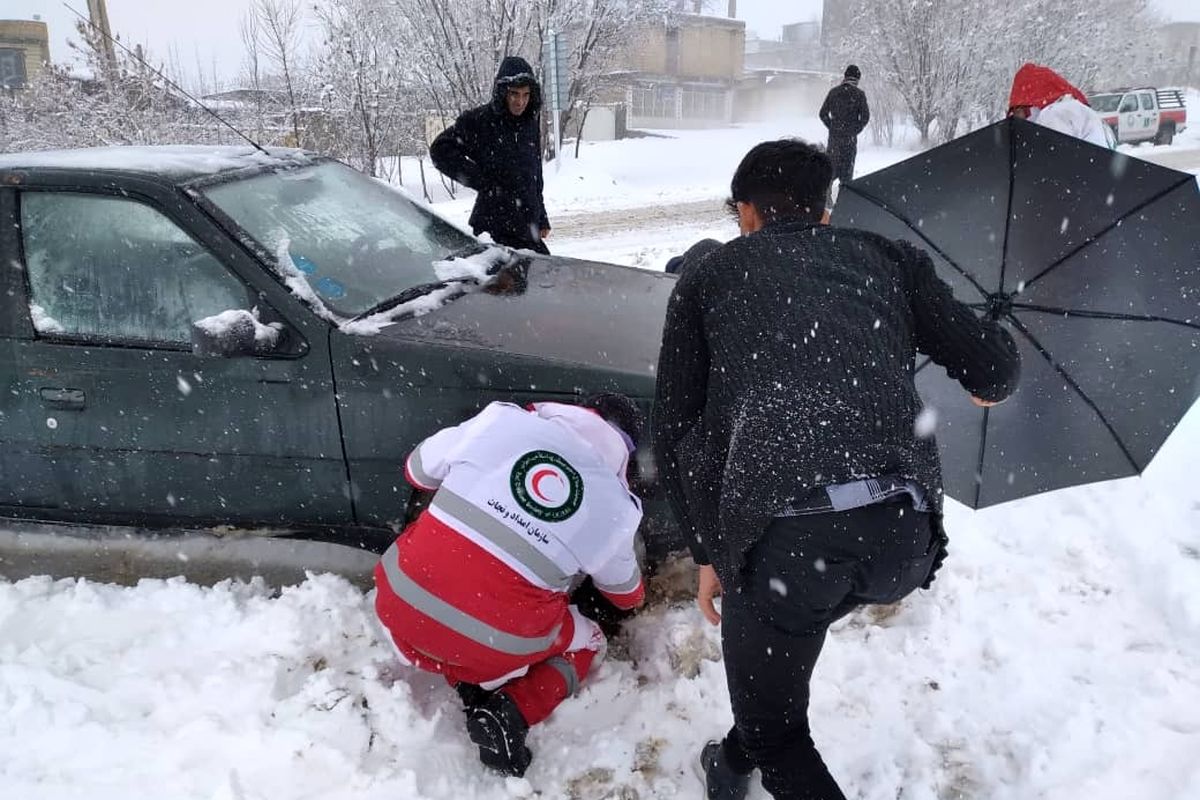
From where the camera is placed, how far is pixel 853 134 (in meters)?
9.32

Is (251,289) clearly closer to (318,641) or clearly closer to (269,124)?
(318,641)

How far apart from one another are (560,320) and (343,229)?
973 mm

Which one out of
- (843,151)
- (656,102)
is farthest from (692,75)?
(843,151)

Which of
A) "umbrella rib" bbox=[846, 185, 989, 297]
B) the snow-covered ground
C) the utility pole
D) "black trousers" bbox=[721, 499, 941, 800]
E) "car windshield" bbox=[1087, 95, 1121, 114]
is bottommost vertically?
the snow-covered ground

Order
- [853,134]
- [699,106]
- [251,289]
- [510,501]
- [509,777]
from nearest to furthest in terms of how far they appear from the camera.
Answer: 1. [510,501]
2. [509,777]
3. [251,289]
4. [853,134]
5. [699,106]

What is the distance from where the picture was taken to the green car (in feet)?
8.63

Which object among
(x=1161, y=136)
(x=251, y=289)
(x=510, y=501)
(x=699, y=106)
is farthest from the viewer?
(x=699, y=106)

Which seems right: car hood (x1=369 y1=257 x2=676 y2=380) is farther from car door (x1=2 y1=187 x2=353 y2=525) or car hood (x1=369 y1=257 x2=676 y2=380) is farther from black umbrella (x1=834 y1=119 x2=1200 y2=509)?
black umbrella (x1=834 y1=119 x2=1200 y2=509)

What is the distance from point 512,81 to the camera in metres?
4.54

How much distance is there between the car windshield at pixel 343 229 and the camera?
9.27 ft

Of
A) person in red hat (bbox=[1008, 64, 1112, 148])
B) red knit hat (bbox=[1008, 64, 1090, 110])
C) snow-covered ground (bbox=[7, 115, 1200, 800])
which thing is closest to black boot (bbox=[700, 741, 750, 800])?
snow-covered ground (bbox=[7, 115, 1200, 800])

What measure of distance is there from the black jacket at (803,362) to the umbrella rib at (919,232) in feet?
1.80

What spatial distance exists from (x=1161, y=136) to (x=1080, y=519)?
78.0ft

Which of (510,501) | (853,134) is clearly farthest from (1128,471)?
(853,134)
